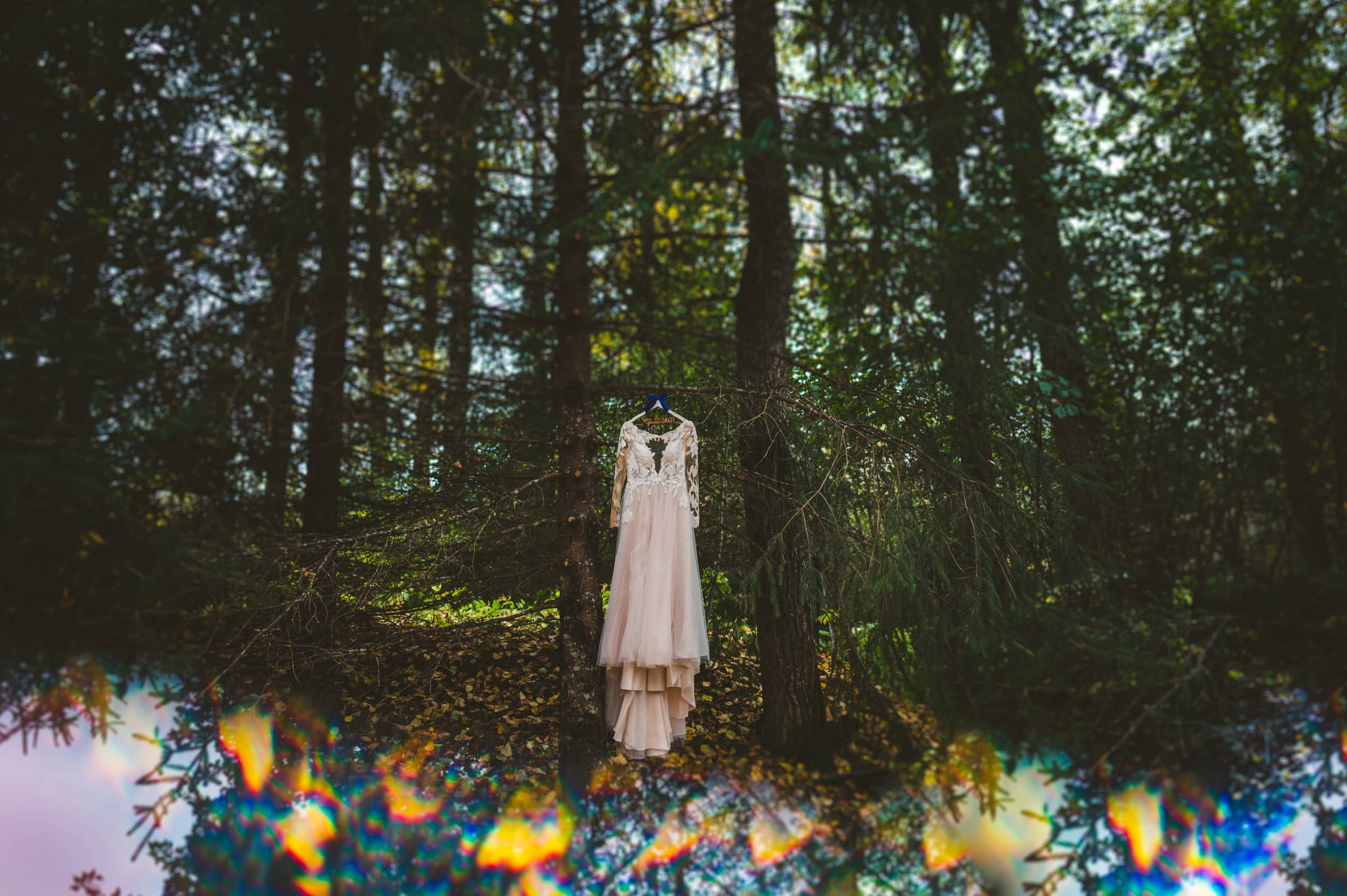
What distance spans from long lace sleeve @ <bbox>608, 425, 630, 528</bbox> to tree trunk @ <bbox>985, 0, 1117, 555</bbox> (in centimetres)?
196

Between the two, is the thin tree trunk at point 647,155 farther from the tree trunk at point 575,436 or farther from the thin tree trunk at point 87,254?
the thin tree trunk at point 87,254

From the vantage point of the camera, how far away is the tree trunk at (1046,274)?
11.5 ft

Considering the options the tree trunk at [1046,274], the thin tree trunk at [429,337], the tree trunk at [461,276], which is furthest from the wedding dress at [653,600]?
the tree trunk at [1046,274]

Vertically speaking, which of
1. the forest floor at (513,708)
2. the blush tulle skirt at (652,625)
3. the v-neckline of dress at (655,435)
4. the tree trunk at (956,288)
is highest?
the tree trunk at (956,288)

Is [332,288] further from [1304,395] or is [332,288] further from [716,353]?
[1304,395]

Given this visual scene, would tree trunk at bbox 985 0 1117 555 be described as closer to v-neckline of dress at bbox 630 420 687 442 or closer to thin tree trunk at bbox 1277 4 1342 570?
thin tree trunk at bbox 1277 4 1342 570

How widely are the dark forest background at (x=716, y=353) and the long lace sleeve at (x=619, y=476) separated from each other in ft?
0.89

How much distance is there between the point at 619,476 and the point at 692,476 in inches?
13.5

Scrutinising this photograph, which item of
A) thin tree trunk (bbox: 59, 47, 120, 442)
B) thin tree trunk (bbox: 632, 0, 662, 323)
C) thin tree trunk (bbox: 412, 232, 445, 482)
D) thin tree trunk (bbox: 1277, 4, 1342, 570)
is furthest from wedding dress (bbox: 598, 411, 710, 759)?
thin tree trunk (bbox: 1277, 4, 1342, 570)

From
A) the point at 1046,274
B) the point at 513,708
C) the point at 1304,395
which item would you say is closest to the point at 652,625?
the point at 513,708

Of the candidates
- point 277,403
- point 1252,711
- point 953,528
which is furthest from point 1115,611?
point 277,403

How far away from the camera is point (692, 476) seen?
356cm

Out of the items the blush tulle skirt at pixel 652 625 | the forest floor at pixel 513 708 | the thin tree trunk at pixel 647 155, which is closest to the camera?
the blush tulle skirt at pixel 652 625

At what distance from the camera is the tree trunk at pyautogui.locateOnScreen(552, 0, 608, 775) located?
3691mm
